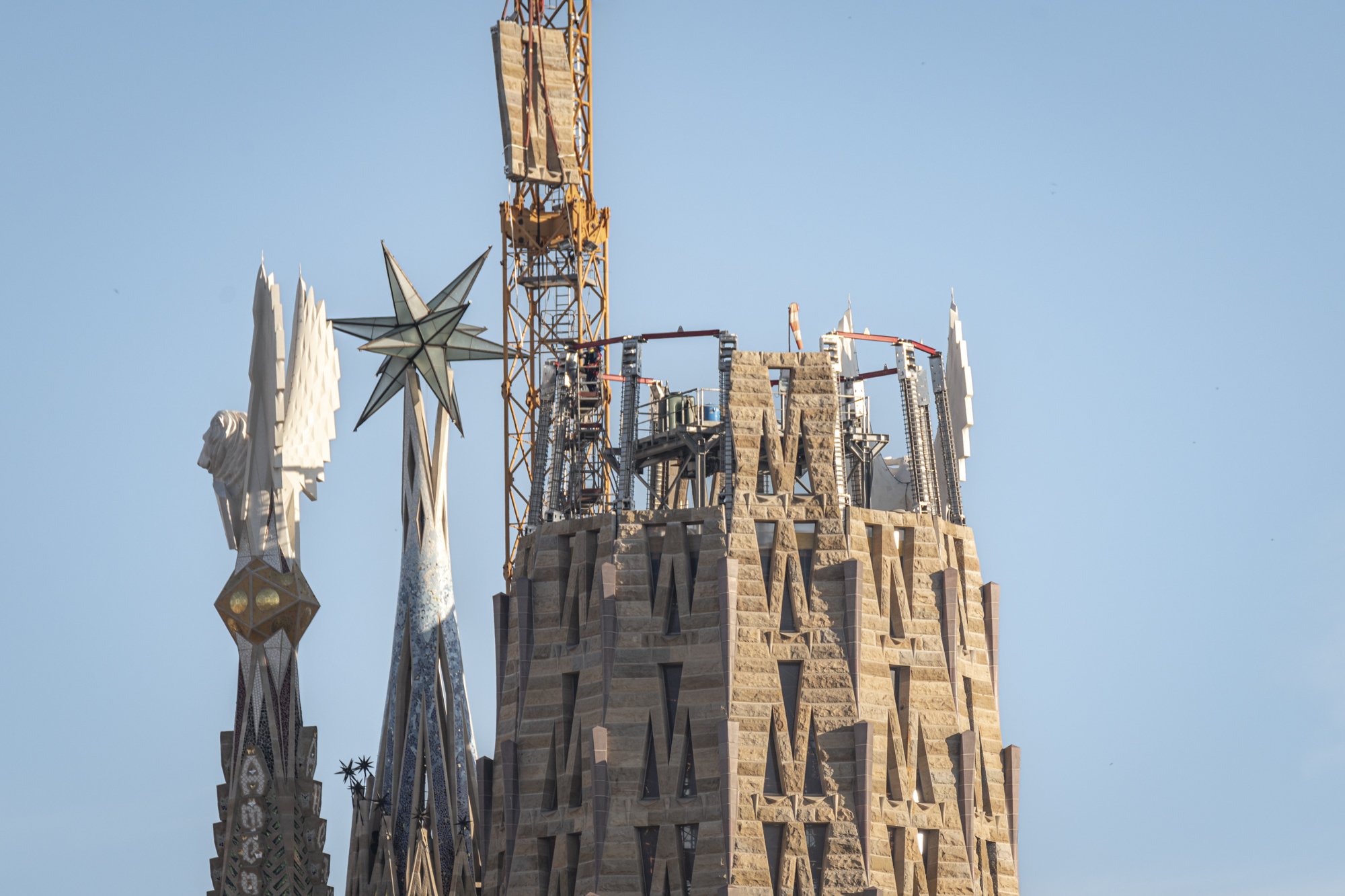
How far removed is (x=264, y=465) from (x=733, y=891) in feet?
123

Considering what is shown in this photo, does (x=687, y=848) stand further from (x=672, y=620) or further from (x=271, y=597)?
(x=271, y=597)

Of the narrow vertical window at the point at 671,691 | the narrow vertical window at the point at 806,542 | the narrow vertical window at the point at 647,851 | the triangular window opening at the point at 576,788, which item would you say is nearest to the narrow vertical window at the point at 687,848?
the narrow vertical window at the point at 647,851

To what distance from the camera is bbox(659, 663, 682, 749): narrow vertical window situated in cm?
8625

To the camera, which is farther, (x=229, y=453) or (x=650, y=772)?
(x=229, y=453)

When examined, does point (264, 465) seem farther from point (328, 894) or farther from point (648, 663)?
point (648, 663)

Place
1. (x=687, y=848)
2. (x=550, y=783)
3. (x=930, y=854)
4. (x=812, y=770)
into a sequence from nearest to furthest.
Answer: (x=687, y=848) → (x=812, y=770) → (x=930, y=854) → (x=550, y=783)

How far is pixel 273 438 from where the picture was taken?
113 metres

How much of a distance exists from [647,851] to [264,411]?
35458 millimetres

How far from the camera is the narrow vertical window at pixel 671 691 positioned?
8625 cm

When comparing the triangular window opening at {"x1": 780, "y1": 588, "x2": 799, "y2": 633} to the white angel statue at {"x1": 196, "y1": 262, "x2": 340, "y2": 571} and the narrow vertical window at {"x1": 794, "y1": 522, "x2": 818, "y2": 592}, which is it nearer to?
the narrow vertical window at {"x1": 794, "y1": 522, "x2": 818, "y2": 592}

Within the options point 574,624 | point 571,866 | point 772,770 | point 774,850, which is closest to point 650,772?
point 772,770

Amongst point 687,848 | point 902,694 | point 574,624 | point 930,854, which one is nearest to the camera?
point 687,848

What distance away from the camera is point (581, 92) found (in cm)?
12062

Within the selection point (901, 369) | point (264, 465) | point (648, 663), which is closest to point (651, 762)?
point (648, 663)
